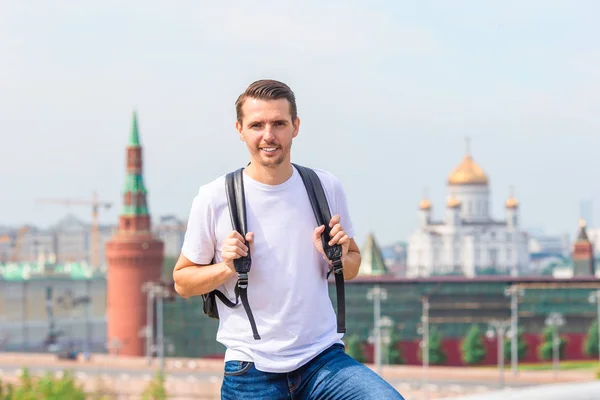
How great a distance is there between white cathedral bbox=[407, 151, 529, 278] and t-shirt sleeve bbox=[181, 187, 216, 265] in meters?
113

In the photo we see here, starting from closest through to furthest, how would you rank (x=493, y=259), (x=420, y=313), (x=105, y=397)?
(x=105, y=397), (x=420, y=313), (x=493, y=259)

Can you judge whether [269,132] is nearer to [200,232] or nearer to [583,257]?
[200,232]

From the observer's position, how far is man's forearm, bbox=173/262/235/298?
3.32 metres

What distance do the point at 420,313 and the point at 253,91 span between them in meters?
54.5

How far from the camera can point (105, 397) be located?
44062 mm

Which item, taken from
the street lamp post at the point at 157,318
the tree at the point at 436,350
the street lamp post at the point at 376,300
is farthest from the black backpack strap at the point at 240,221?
the street lamp post at the point at 157,318

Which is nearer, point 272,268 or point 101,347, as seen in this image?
point 272,268

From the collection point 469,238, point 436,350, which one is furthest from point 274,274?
point 469,238

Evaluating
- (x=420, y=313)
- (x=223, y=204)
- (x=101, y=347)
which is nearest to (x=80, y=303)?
(x=101, y=347)

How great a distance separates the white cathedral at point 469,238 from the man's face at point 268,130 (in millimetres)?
113020

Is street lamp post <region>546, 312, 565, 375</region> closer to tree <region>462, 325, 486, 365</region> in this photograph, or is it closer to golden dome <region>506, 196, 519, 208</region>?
tree <region>462, 325, 486, 365</region>

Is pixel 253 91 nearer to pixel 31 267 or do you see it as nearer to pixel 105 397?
pixel 105 397

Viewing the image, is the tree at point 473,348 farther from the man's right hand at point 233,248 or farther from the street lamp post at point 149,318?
the man's right hand at point 233,248

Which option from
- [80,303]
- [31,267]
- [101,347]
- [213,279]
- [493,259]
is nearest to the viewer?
[213,279]
